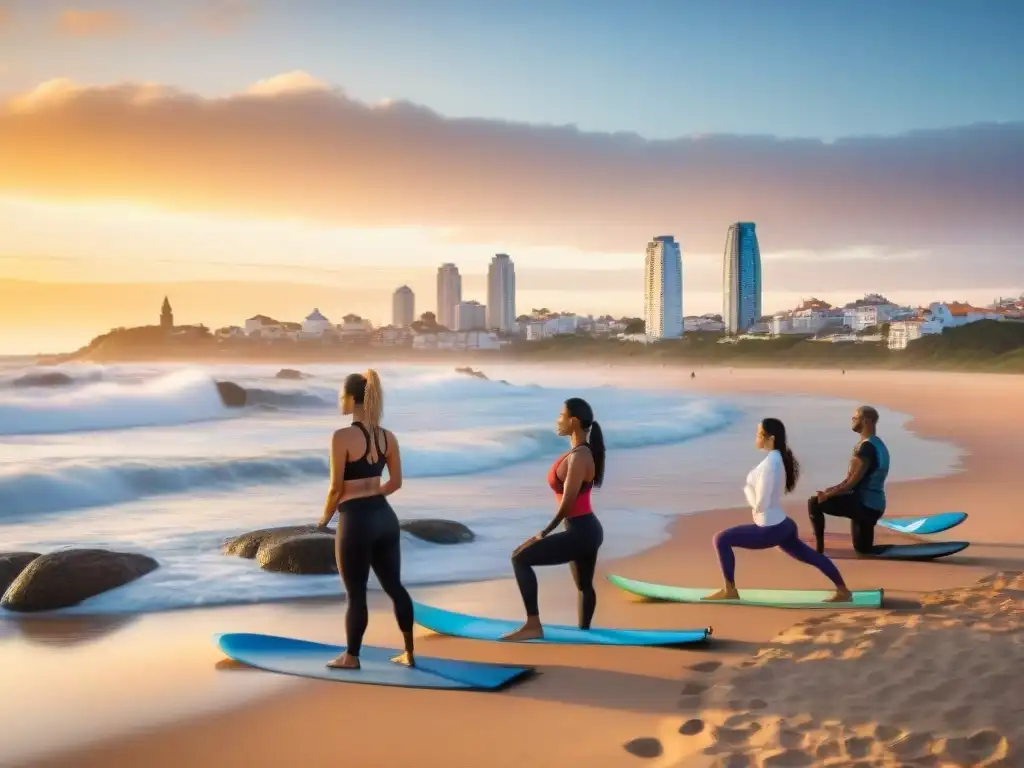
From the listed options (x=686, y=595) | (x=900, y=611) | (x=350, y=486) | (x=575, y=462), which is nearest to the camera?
(x=350, y=486)

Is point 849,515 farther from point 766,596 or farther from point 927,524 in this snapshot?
point 766,596

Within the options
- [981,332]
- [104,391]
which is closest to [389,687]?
[104,391]

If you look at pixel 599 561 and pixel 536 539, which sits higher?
pixel 536 539

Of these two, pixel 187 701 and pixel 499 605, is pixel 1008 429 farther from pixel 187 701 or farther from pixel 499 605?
pixel 187 701

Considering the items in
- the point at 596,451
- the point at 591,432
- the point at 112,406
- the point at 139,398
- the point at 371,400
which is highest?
the point at 371,400

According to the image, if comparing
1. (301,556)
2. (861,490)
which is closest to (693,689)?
(861,490)

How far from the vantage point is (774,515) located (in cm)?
692

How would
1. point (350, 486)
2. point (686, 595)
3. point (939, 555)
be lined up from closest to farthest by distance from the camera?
point (350, 486) → point (686, 595) → point (939, 555)

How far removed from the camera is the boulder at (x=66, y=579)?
7.62m

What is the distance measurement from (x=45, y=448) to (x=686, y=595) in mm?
23466

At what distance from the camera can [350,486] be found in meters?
5.30

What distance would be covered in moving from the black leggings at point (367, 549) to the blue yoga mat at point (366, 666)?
1.07ft

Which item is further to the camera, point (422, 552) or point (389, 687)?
point (422, 552)

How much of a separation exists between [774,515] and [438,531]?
4.47 m
